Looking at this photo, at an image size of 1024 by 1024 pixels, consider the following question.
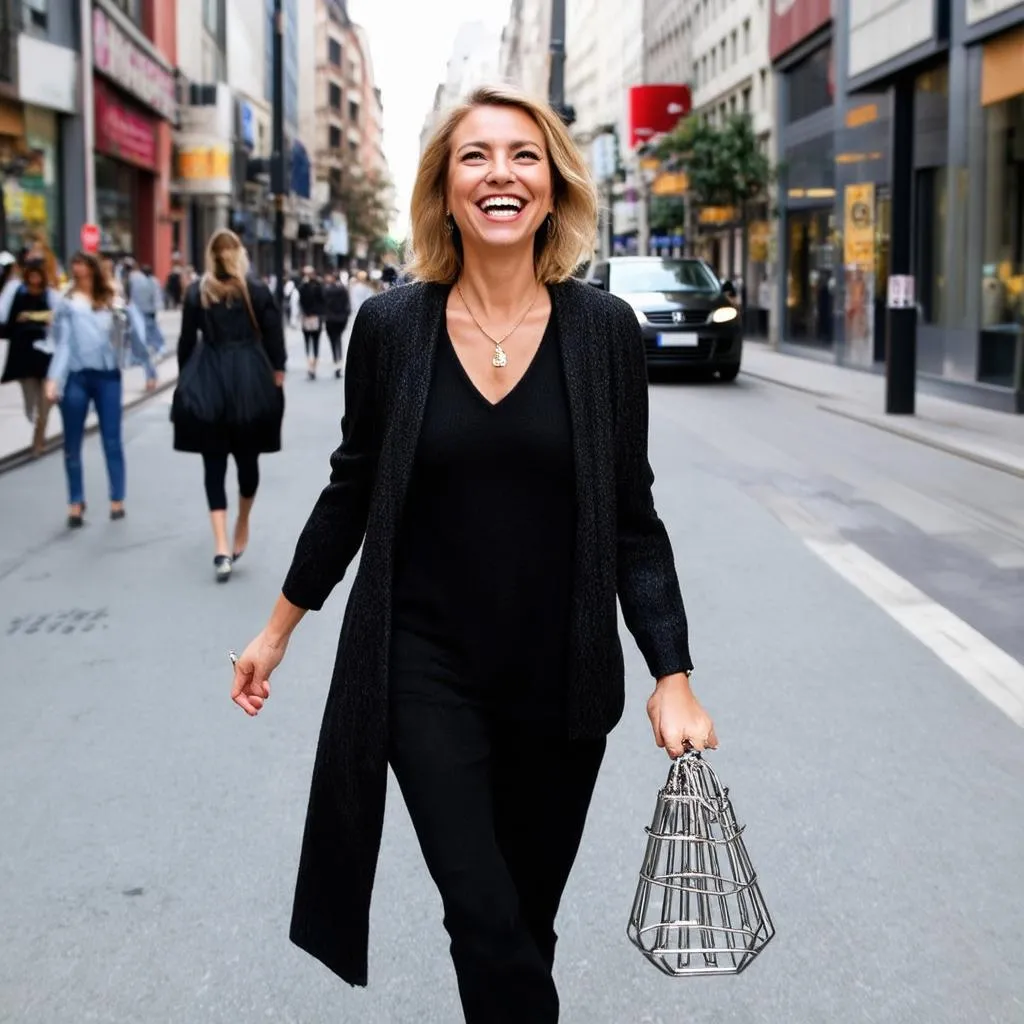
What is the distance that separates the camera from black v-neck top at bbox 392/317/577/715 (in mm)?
2637

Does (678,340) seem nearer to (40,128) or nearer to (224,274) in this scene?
(224,274)

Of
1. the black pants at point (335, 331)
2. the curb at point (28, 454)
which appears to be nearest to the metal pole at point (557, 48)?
the black pants at point (335, 331)

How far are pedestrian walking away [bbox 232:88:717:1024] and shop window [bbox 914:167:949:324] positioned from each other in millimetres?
19926

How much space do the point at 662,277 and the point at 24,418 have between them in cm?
1034

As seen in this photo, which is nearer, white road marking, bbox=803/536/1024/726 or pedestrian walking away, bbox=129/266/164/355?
white road marking, bbox=803/536/1024/726

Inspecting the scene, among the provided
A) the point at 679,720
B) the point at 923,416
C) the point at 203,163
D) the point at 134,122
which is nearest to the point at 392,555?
the point at 679,720

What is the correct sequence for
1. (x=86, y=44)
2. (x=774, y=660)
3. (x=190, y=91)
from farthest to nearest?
(x=190, y=91) → (x=86, y=44) → (x=774, y=660)

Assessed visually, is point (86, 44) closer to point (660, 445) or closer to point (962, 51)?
point (962, 51)

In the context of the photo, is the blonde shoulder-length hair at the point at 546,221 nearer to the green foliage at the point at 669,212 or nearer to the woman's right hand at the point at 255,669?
the woman's right hand at the point at 255,669

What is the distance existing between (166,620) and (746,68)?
40.7 meters

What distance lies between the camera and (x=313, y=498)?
12023 millimetres

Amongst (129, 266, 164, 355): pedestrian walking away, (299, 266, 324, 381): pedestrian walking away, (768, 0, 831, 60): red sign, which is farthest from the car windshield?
(768, 0, 831, 60): red sign

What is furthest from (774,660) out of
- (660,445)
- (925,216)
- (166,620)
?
(925,216)

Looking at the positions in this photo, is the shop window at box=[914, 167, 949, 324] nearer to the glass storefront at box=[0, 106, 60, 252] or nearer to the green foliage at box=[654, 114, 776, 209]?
the green foliage at box=[654, 114, 776, 209]
